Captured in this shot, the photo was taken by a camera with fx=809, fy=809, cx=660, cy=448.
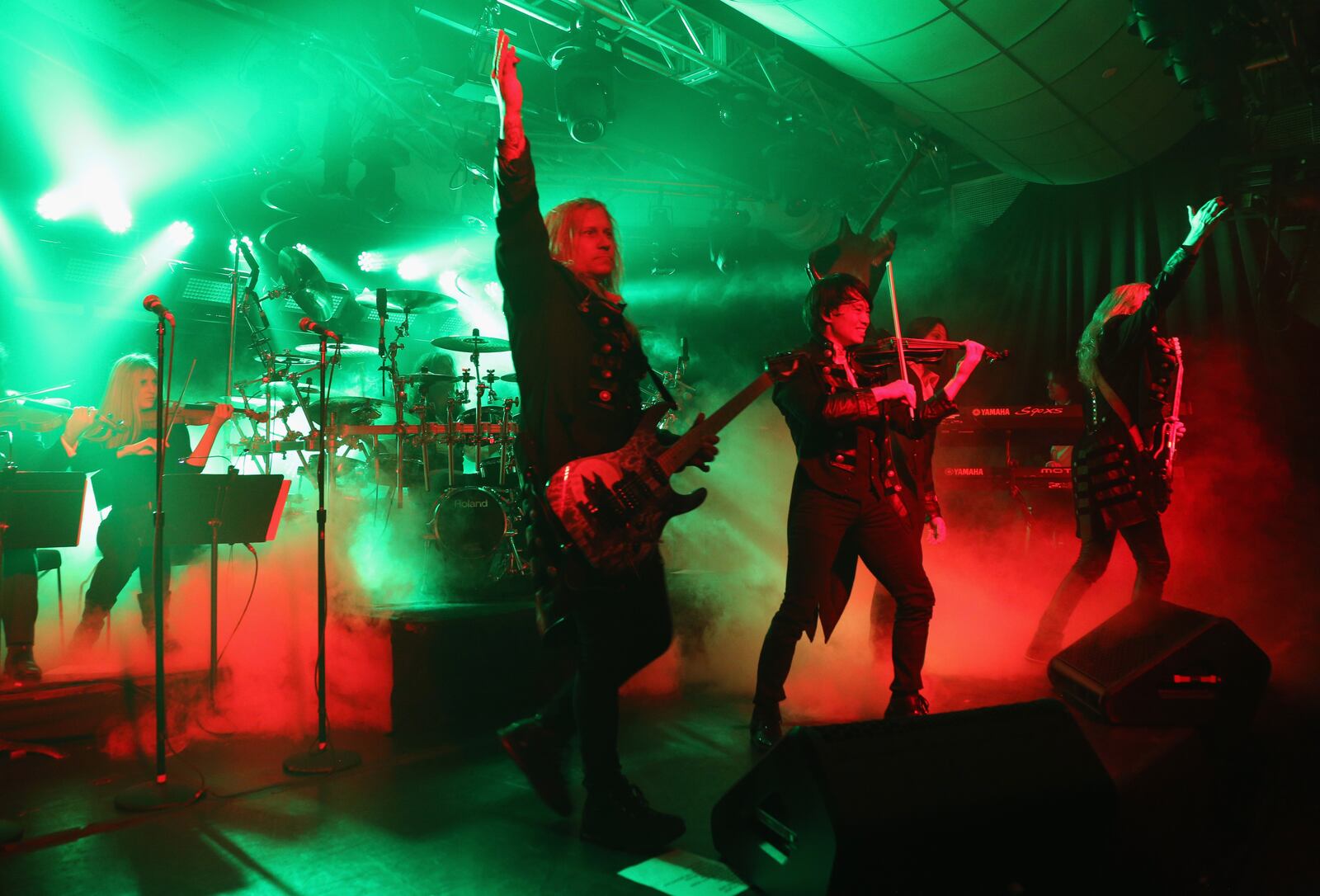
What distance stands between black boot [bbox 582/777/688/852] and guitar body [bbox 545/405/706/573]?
0.65 metres

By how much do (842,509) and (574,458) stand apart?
4.68ft

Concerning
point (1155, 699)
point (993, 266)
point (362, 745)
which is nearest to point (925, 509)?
point (1155, 699)

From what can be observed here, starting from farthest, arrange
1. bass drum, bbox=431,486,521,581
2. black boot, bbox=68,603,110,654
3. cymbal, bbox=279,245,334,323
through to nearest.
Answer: cymbal, bbox=279,245,334,323 → bass drum, bbox=431,486,521,581 → black boot, bbox=68,603,110,654

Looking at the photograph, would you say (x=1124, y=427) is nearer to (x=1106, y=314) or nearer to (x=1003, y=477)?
(x=1106, y=314)

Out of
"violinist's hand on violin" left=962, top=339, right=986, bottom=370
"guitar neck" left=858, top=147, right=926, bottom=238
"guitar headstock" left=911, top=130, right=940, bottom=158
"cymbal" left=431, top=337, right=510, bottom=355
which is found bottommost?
"violinist's hand on violin" left=962, top=339, right=986, bottom=370

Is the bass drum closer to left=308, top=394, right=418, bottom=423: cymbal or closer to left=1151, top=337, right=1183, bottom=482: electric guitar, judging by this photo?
left=308, top=394, right=418, bottom=423: cymbal

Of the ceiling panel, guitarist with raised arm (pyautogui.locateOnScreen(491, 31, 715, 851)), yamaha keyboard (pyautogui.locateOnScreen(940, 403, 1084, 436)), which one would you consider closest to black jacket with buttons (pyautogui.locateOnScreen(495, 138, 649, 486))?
guitarist with raised arm (pyautogui.locateOnScreen(491, 31, 715, 851))

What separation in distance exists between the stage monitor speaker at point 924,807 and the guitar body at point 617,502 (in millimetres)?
684

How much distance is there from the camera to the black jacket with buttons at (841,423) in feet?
10.6

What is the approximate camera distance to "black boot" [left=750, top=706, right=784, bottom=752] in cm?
331

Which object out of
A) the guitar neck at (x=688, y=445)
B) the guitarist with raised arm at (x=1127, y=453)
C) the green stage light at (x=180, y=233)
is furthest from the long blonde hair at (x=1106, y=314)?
the green stage light at (x=180, y=233)

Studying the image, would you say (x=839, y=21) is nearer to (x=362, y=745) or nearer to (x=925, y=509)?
(x=925, y=509)

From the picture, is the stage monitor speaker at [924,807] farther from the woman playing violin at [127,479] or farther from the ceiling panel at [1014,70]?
the ceiling panel at [1014,70]

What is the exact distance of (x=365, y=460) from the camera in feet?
25.3
